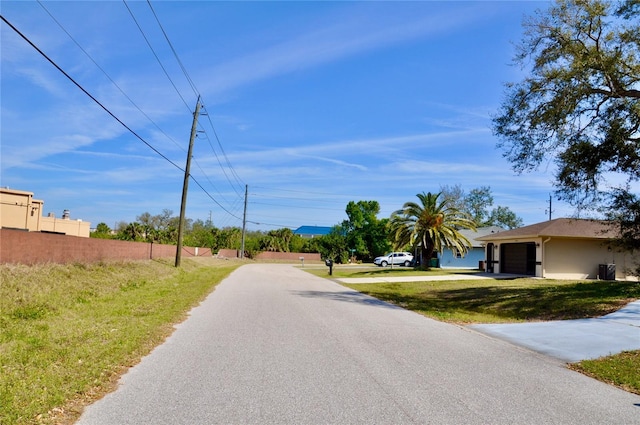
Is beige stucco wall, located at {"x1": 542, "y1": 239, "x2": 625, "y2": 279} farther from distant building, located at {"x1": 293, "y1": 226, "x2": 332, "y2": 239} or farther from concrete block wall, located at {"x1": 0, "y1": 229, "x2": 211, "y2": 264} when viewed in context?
distant building, located at {"x1": 293, "y1": 226, "x2": 332, "y2": 239}

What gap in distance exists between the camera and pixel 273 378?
6.89m

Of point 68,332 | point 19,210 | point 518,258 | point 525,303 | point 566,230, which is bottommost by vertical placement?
point 68,332

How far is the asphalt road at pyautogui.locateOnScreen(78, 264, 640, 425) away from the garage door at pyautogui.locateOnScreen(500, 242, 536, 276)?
945 inches

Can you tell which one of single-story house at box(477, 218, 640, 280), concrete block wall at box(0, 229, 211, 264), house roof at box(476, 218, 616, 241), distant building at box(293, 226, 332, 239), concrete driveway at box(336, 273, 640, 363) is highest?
distant building at box(293, 226, 332, 239)

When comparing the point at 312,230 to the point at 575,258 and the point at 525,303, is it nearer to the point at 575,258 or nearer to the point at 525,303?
the point at 575,258

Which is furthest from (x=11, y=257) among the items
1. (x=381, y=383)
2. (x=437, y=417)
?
(x=437, y=417)

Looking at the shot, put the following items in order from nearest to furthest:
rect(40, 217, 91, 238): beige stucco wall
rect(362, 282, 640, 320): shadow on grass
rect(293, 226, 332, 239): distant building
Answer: rect(362, 282, 640, 320): shadow on grass → rect(40, 217, 91, 238): beige stucco wall → rect(293, 226, 332, 239): distant building

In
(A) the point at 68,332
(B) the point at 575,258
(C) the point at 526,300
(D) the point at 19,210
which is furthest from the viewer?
(D) the point at 19,210

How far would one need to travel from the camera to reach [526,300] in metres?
18.4

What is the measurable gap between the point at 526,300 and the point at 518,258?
17.3 meters

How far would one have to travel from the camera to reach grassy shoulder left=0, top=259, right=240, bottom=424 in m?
5.70

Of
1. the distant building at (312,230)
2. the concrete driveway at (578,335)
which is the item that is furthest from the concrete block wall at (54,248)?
the distant building at (312,230)

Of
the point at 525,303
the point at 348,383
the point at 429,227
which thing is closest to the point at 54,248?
the point at 348,383

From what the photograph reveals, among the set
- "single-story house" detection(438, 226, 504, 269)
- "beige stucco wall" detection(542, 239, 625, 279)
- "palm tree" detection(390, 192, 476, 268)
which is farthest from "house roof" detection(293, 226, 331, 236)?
"beige stucco wall" detection(542, 239, 625, 279)
